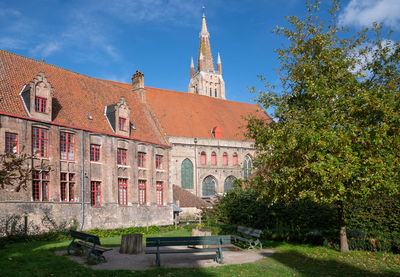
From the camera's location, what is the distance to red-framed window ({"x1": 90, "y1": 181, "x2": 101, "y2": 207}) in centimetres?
2369

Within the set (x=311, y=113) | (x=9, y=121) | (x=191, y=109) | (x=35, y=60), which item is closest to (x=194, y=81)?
(x=191, y=109)

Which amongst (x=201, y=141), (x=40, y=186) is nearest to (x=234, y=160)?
(x=201, y=141)

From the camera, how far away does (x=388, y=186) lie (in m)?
12.1

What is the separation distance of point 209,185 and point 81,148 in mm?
24234

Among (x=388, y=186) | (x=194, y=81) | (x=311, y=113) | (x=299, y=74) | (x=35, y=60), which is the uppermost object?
(x=194, y=81)

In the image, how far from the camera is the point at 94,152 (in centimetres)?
2423

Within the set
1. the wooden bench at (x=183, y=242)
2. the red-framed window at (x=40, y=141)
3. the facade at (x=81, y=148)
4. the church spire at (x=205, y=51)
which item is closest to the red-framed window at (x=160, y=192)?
the facade at (x=81, y=148)

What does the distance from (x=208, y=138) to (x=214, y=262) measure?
3301cm

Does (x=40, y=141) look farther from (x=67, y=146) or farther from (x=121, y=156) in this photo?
(x=121, y=156)

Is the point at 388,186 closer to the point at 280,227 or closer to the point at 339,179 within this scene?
the point at 339,179

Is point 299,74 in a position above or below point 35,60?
below

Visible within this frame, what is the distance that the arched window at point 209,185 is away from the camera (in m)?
44.7

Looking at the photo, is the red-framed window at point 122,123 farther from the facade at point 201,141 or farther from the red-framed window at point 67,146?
the facade at point 201,141

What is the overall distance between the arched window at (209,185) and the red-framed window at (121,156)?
19.7m
